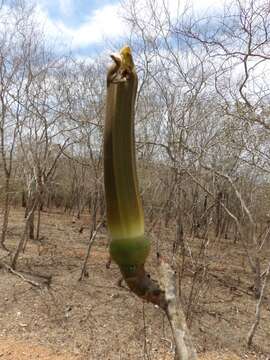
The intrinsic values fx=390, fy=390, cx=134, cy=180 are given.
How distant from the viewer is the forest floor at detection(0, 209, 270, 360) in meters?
4.90

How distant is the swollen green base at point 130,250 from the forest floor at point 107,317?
3.61m

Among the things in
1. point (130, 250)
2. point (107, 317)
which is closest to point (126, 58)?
point (130, 250)

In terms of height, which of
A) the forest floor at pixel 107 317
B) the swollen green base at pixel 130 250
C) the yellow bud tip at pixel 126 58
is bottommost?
the forest floor at pixel 107 317

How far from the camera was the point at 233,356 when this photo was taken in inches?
202

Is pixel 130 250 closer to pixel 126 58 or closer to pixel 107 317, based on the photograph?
pixel 126 58

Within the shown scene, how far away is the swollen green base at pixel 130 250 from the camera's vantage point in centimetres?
52

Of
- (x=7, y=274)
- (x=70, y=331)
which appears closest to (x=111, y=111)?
(x=70, y=331)

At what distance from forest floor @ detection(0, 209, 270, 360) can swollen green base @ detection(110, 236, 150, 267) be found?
11.9ft

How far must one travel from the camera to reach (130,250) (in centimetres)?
52

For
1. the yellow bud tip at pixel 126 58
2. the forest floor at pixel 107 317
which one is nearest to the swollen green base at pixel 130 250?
the yellow bud tip at pixel 126 58

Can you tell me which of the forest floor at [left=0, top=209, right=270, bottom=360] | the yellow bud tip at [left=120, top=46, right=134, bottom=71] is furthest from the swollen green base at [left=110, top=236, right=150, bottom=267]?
the forest floor at [left=0, top=209, right=270, bottom=360]

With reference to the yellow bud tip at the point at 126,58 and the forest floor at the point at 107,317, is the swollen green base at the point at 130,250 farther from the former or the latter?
the forest floor at the point at 107,317

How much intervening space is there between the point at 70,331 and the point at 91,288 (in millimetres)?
1660

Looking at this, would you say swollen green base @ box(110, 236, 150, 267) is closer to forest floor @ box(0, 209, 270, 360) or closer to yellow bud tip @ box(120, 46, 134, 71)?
yellow bud tip @ box(120, 46, 134, 71)
